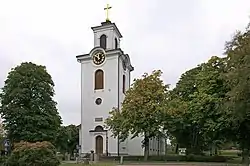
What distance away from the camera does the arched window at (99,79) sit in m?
56.7

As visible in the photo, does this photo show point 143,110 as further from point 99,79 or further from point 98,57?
point 98,57

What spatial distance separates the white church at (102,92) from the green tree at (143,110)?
7729 mm

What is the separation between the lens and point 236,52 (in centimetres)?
2470

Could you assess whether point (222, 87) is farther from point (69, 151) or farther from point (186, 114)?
point (69, 151)

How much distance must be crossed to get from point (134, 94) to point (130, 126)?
3.87 metres

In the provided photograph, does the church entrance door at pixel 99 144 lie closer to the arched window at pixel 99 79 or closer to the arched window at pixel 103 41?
the arched window at pixel 99 79

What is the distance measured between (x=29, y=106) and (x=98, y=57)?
14689 millimetres

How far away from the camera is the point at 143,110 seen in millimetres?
43594

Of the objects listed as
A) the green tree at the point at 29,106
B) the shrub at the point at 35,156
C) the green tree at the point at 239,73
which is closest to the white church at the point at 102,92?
the green tree at the point at 29,106

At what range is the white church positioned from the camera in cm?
5444

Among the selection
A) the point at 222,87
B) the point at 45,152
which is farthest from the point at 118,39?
the point at 45,152

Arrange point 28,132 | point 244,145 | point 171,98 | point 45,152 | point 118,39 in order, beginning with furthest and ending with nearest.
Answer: point 118,39 → point 171,98 → point 28,132 → point 244,145 → point 45,152

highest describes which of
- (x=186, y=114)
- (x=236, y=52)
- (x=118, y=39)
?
(x=118, y=39)

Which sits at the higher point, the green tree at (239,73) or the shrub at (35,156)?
the green tree at (239,73)
